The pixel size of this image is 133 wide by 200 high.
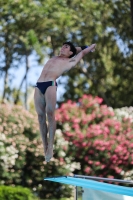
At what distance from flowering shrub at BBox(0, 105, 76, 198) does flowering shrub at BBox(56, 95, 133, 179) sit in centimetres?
45

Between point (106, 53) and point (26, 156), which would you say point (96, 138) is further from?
point (106, 53)

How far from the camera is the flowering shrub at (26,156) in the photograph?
12.4 meters

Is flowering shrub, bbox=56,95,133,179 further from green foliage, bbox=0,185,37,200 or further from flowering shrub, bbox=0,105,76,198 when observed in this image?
green foliage, bbox=0,185,37,200

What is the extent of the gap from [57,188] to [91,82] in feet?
A: 39.2

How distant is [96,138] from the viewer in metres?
13.5

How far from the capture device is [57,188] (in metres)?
13.5

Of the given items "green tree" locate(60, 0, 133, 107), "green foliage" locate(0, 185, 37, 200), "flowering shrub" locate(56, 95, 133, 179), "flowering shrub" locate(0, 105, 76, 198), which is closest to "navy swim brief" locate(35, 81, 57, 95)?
"green foliage" locate(0, 185, 37, 200)

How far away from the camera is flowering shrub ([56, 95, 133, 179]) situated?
13469mm

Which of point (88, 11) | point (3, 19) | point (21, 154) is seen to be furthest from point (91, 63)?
point (21, 154)

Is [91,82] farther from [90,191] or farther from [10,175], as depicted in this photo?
[90,191]

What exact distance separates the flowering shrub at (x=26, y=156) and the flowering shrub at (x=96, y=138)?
17.9 inches

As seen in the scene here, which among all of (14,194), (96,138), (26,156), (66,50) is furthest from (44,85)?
(96,138)

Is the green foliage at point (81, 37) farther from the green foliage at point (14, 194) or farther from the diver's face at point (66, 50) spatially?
the diver's face at point (66, 50)

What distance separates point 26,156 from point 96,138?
1676 mm
